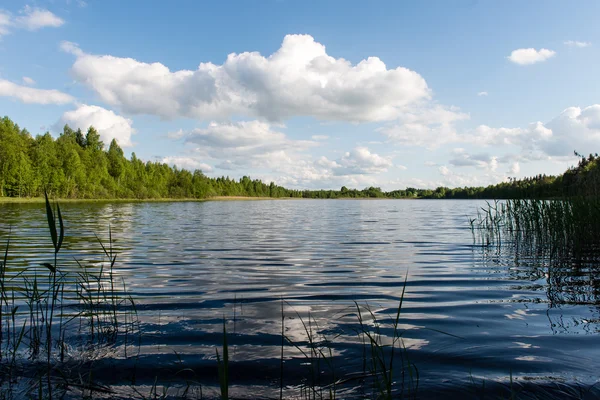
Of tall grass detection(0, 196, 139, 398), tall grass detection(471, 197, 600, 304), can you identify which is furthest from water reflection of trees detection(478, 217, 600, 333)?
tall grass detection(0, 196, 139, 398)

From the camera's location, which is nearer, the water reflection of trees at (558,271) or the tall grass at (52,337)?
the tall grass at (52,337)

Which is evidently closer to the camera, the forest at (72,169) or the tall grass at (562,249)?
the tall grass at (562,249)

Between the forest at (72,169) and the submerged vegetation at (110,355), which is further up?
the forest at (72,169)

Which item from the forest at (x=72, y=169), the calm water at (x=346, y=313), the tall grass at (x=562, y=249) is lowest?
the calm water at (x=346, y=313)

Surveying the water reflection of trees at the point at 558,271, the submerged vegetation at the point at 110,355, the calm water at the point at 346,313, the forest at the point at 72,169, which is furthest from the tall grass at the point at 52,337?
the forest at the point at 72,169

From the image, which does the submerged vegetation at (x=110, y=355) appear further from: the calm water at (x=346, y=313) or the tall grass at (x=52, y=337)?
the calm water at (x=346, y=313)

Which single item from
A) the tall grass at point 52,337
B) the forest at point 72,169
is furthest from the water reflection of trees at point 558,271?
the forest at point 72,169

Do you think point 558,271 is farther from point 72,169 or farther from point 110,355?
point 72,169

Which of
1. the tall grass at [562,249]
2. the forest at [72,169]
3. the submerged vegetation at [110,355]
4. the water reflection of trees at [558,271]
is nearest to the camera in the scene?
the submerged vegetation at [110,355]

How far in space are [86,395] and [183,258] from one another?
32.6 ft

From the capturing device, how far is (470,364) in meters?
4.45

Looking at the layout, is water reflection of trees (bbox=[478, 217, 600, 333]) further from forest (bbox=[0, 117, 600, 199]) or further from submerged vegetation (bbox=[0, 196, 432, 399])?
forest (bbox=[0, 117, 600, 199])

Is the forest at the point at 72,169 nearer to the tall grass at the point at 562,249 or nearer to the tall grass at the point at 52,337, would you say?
the tall grass at the point at 562,249

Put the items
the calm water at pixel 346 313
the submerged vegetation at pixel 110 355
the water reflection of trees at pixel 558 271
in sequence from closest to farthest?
the submerged vegetation at pixel 110 355 < the calm water at pixel 346 313 < the water reflection of trees at pixel 558 271
